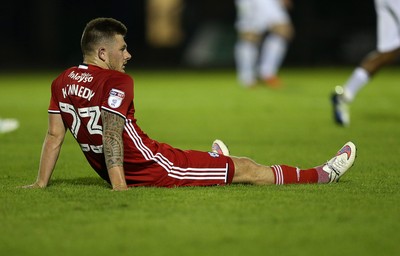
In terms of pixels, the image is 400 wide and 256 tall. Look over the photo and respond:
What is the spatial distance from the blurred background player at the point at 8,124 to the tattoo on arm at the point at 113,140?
561 cm

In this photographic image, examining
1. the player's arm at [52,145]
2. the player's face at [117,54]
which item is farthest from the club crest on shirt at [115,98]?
the player's arm at [52,145]

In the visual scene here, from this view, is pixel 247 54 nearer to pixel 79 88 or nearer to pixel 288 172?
pixel 288 172

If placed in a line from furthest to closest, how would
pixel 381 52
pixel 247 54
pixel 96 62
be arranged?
pixel 247 54 < pixel 381 52 < pixel 96 62

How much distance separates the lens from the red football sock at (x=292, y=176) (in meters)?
6.66

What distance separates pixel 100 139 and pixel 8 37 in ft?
81.5

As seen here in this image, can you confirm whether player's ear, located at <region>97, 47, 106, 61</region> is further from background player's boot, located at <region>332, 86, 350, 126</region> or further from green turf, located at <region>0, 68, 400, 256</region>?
background player's boot, located at <region>332, 86, 350, 126</region>

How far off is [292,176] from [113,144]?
1.39 m

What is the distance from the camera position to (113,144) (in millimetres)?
6109

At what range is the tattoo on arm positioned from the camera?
20.0ft

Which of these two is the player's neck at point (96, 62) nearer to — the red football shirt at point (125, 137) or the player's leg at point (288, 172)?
the red football shirt at point (125, 137)

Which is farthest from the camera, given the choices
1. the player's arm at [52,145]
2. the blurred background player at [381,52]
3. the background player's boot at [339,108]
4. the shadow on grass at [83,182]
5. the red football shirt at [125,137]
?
the background player's boot at [339,108]

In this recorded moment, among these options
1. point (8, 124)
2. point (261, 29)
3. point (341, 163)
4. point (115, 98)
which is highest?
point (115, 98)

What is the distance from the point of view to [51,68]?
85.7ft

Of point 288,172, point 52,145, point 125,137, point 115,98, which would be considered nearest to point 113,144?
point 125,137
